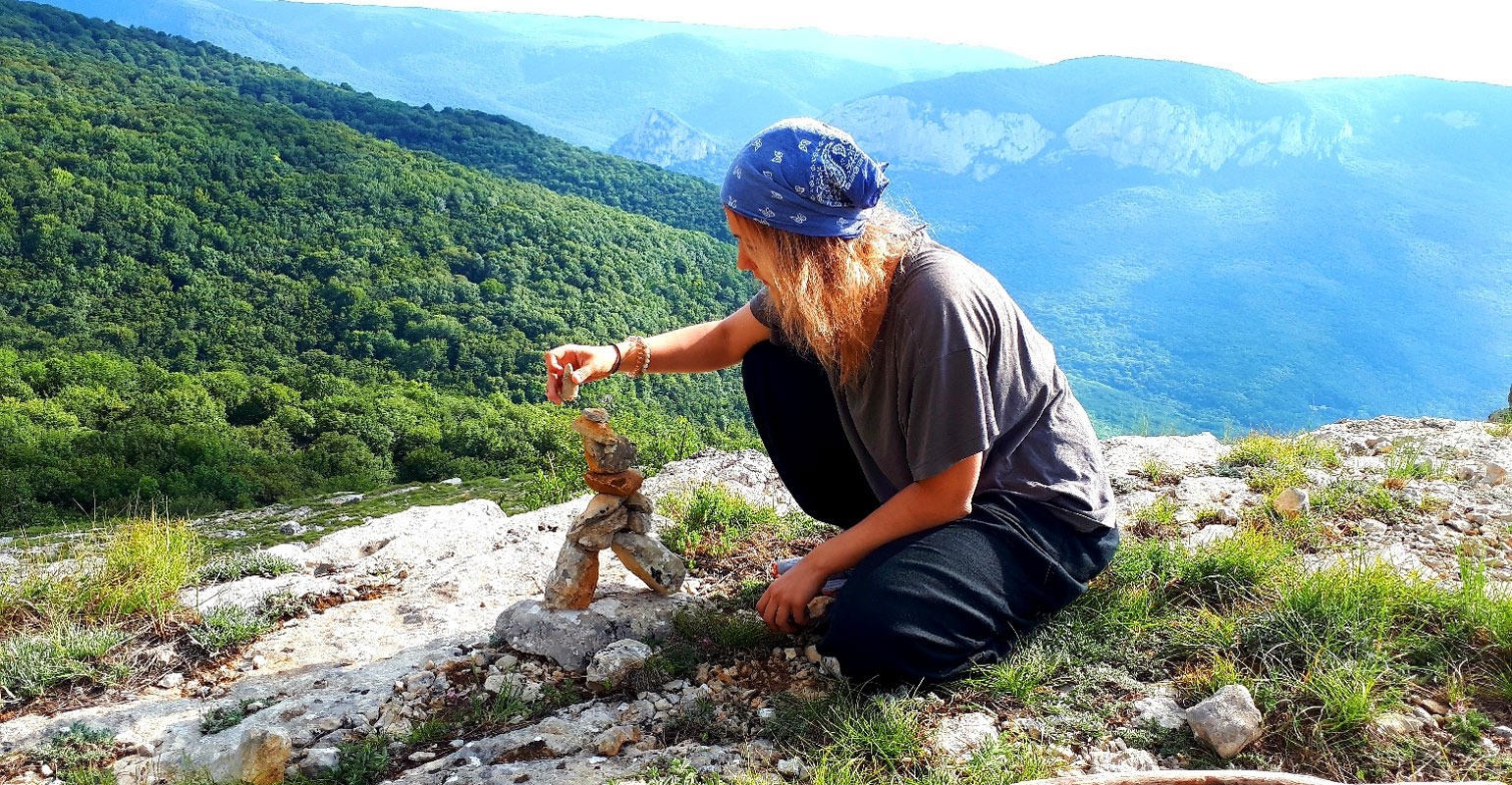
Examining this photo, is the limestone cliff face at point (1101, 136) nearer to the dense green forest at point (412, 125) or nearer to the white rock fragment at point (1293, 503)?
the dense green forest at point (412, 125)

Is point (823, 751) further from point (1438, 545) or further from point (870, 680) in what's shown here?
point (1438, 545)

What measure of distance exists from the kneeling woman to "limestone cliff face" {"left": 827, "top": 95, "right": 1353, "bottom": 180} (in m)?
145

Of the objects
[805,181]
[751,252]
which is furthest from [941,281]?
[751,252]

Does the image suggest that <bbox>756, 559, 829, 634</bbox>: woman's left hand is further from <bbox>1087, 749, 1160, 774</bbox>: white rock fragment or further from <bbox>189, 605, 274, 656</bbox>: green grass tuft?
<bbox>189, 605, 274, 656</bbox>: green grass tuft

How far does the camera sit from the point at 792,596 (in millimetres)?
3037

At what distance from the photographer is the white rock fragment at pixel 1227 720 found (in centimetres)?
246

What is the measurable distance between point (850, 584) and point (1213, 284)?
113 metres

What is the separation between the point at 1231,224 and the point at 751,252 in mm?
128813

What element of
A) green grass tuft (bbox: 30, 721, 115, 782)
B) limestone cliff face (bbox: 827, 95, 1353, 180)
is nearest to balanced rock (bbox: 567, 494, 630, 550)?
green grass tuft (bbox: 30, 721, 115, 782)

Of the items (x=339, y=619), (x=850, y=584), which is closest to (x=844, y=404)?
(x=850, y=584)

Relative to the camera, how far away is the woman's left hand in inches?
119

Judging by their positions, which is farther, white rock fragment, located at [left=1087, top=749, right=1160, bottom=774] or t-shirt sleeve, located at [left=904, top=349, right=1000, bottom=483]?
t-shirt sleeve, located at [left=904, top=349, right=1000, bottom=483]

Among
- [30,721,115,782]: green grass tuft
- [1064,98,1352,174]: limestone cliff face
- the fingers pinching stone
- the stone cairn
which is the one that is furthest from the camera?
[1064,98,1352,174]: limestone cliff face

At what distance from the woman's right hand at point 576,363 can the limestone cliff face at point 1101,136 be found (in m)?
146
